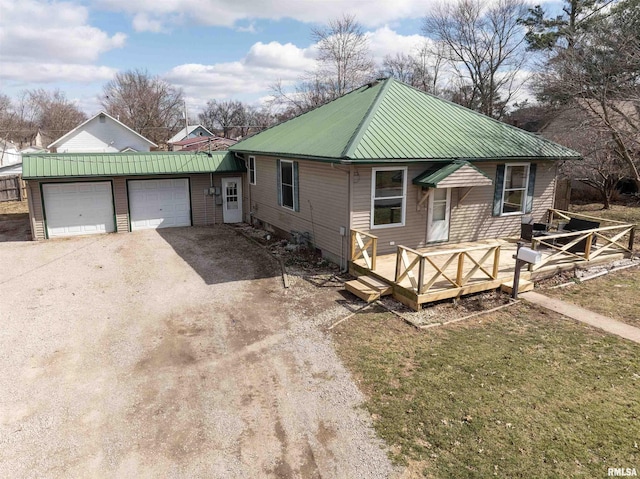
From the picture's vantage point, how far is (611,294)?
994 centimetres

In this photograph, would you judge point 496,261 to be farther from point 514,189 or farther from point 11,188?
point 11,188

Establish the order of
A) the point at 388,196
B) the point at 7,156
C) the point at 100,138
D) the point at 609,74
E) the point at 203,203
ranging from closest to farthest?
the point at 388,196
the point at 609,74
the point at 203,203
the point at 100,138
the point at 7,156

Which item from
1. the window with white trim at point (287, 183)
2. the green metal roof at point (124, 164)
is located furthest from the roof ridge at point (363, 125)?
the green metal roof at point (124, 164)

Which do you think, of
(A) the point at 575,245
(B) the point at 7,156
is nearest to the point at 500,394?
(A) the point at 575,245

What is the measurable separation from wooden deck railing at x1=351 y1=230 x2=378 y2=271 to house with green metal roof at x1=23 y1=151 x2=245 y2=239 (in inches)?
354

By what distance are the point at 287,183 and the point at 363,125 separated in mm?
4046

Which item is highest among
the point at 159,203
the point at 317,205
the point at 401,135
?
the point at 401,135

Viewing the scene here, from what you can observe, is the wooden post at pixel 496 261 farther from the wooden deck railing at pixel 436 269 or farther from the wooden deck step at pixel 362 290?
the wooden deck step at pixel 362 290

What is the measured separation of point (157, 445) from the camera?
5223 millimetres

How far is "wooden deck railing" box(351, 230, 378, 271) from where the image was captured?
1031 centimetres

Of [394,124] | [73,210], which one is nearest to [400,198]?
[394,124]

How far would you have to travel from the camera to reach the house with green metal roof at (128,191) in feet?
51.2

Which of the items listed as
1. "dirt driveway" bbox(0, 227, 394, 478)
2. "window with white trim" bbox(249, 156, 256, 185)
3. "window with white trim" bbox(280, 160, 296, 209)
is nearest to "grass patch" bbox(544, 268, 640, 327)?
"dirt driveway" bbox(0, 227, 394, 478)

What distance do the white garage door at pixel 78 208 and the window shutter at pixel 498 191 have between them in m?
14.2
